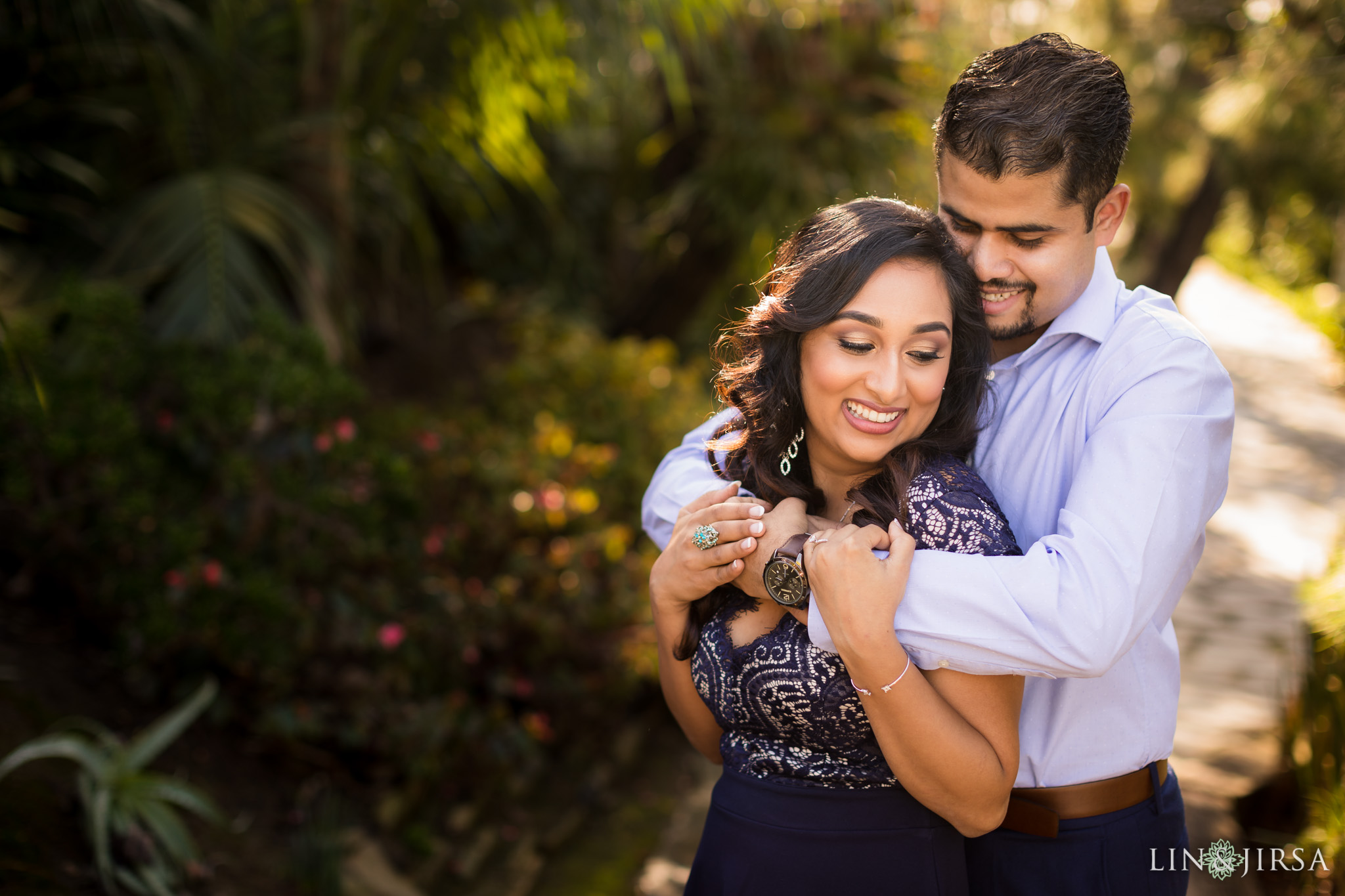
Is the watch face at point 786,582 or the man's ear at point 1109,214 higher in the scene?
the man's ear at point 1109,214

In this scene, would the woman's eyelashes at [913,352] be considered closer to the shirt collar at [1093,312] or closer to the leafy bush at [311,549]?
the shirt collar at [1093,312]

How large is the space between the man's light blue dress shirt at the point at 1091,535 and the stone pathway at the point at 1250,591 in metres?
1.99

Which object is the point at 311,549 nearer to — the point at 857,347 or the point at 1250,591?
the point at 857,347

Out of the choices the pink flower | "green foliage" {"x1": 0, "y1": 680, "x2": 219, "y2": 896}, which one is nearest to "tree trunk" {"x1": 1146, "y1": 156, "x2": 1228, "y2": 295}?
the pink flower

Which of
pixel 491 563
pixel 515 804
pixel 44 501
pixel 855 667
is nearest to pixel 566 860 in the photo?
pixel 515 804

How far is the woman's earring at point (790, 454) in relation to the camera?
176 centimetres

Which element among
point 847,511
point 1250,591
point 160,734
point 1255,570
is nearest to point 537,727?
point 160,734

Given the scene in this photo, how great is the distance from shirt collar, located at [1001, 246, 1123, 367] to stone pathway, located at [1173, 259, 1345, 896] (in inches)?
92.4

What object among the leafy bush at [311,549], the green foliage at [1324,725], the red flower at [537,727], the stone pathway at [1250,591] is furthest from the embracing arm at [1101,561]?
the stone pathway at [1250,591]

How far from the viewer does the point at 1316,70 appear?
17.4ft

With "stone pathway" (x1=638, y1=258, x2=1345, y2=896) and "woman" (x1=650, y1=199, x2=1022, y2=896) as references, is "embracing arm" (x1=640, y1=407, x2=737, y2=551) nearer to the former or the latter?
"woman" (x1=650, y1=199, x2=1022, y2=896)

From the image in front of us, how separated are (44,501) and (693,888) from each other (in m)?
2.18

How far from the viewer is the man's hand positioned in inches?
61.7

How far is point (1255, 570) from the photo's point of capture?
6828mm
